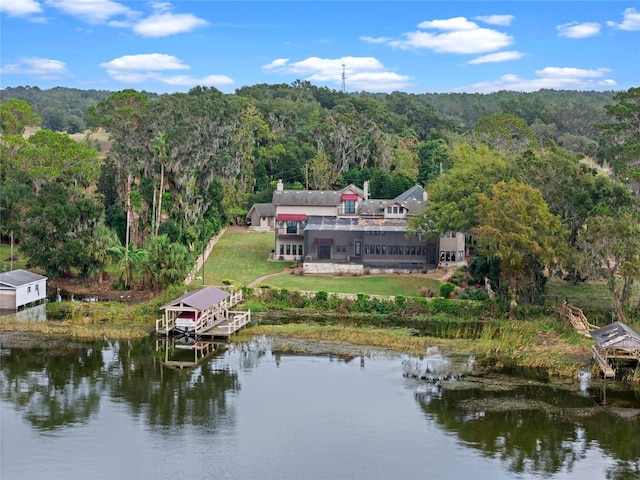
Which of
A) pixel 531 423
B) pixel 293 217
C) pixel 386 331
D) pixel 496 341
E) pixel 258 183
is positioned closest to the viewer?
pixel 531 423

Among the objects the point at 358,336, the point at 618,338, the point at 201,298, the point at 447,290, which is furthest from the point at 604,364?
the point at 201,298

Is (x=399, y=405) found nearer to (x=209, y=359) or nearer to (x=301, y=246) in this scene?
(x=209, y=359)

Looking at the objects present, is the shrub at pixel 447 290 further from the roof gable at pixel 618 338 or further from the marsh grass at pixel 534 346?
the roof gable at pixel 618 338

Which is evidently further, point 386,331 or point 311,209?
point 311,209

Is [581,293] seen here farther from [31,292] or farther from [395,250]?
[31,292]

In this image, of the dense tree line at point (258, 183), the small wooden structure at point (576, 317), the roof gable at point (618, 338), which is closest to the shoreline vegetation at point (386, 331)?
the small wooden structure at point (576, 317)

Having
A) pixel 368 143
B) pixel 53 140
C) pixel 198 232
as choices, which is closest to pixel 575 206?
pixel 198 232
